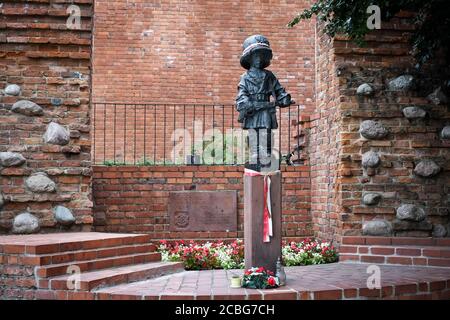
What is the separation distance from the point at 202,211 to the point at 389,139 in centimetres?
298

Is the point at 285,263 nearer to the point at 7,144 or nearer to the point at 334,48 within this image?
the point at 334,48

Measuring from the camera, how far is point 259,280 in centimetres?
501

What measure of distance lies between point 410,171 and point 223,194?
2.79 meters

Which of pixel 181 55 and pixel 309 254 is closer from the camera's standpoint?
pixel 309 254

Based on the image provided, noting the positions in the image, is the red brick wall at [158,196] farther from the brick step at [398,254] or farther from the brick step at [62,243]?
the brick step at [398,254]

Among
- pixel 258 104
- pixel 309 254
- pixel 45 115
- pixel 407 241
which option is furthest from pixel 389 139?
pixel 45 115

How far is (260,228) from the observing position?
5332 mm

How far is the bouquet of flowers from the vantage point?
499cm

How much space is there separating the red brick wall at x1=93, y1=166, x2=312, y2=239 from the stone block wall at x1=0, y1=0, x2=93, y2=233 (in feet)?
3.23

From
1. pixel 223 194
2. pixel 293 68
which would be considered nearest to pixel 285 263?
pixel 223 194

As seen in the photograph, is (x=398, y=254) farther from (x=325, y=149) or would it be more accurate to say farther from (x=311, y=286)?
(x=311, y=286)

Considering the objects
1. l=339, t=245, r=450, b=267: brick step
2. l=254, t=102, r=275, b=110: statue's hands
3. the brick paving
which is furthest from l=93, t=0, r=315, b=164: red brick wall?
l=254, t=102, r=275, b=110: statue's hands

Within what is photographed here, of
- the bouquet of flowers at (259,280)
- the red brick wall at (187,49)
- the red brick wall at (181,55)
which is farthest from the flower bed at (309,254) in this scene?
the red brick wall at (187,49)

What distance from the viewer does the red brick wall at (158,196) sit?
8.38 m
